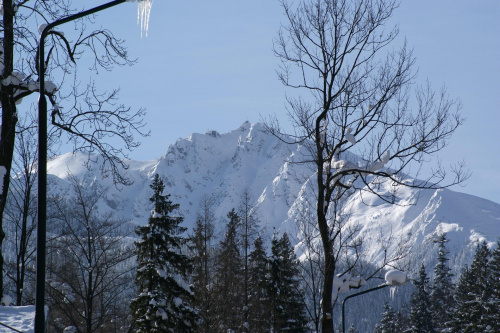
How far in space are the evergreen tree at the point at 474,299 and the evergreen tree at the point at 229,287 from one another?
672 inches

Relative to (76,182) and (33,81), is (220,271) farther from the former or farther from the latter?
(33,81)

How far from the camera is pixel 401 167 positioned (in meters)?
12.8

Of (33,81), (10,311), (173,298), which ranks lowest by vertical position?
(10,311)

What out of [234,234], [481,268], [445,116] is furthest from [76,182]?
[481,268]

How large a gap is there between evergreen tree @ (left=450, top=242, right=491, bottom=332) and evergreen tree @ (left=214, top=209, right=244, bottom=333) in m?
17.1

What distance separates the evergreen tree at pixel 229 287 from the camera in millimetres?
34375

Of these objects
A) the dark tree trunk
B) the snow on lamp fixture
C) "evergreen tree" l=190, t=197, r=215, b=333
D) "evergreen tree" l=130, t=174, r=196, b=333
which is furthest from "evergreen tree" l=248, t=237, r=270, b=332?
the dark tree trunk

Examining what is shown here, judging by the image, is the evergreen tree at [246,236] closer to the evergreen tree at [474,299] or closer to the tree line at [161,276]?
the tree line at [161,276]

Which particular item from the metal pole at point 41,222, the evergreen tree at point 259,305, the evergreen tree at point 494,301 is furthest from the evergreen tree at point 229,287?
the metal pole at point 41,222

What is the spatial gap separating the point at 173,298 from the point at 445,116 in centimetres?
1690

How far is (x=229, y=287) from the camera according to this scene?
37.3 metres

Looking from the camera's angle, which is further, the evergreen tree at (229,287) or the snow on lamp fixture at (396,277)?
the evergreen tree at (229,287)

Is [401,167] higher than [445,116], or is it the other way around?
[445,116]

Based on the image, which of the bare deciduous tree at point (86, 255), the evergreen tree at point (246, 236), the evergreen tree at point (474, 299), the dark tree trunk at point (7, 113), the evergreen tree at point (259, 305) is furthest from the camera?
the evergreen tree at point (474, 299)
